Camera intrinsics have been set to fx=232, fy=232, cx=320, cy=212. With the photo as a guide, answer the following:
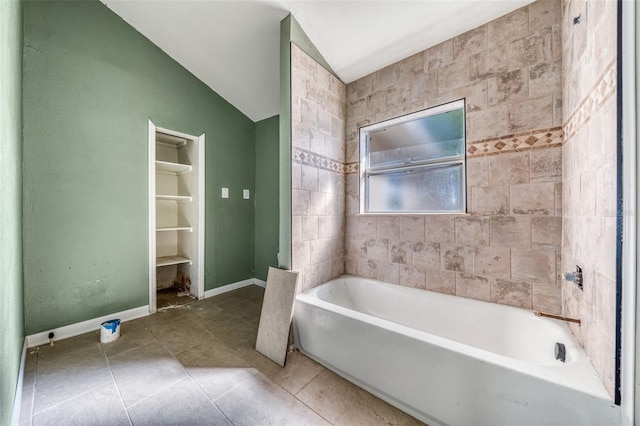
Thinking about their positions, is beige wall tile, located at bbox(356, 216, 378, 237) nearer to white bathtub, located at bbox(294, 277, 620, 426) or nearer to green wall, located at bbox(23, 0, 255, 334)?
white bathtub, located at bbox(294, 277, 620, 426)

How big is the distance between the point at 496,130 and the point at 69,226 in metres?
3.52

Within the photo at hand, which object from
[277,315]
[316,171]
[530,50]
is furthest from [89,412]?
[530,50]

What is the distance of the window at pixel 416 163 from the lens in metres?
1.93

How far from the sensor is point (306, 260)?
204 centimetres

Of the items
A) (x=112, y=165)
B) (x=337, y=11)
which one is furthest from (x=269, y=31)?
(x=112, y=165)

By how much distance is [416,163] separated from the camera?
213 cm

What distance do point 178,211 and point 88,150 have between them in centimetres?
124

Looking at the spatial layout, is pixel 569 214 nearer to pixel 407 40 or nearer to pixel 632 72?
pixel 632 72

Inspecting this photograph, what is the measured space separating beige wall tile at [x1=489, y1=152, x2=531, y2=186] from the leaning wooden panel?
1.65m

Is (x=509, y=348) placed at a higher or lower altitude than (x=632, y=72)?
lower

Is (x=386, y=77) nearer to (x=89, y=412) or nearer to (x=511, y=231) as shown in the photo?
(x=511, y=231)

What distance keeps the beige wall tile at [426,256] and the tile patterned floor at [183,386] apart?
1069mm

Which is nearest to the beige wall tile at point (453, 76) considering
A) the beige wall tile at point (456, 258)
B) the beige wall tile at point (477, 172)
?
the beige wall tile at point (477, 172)

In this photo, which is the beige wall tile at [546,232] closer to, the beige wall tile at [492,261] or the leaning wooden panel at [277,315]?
the beige wall tile at [492,261]
